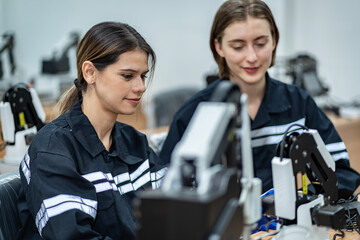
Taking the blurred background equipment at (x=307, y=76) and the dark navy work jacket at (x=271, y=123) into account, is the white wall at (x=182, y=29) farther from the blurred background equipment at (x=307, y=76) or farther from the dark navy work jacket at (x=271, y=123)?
the dark navy work jacket at (x=271, y=123)

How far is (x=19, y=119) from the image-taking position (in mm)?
2078

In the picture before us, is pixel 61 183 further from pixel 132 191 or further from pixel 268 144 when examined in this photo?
pixel 268 144

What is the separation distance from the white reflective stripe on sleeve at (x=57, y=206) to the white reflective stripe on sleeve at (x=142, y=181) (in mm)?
276

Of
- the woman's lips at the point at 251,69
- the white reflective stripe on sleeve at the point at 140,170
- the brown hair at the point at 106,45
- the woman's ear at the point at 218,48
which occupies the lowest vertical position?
the white reflective stripe on sleeve at the point at 140,170

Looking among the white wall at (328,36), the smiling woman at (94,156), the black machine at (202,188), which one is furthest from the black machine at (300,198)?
the white wall at (328,36)

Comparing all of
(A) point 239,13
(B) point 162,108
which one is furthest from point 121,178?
(B) point 162,108

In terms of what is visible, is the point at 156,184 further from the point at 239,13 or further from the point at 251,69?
the point at 239,13

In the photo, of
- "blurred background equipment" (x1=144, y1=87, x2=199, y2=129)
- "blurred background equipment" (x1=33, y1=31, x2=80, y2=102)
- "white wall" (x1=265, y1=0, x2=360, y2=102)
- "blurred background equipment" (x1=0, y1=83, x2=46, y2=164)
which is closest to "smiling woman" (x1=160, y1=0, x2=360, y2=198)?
"blurred background equipment" (x1=0, y1=83, x2=46, y2=164)

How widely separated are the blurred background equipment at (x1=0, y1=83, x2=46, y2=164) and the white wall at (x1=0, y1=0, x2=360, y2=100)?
1611mm

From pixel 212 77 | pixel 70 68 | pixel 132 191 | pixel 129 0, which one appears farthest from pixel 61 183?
pixel 129 0

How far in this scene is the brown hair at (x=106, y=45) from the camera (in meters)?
1.48

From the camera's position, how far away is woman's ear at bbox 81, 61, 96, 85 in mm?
1505

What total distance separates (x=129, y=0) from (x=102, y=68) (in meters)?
3.02

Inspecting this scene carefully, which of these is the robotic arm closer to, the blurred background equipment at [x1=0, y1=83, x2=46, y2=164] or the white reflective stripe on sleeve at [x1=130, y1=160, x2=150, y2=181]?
the white reflective stripe on sleeve at [x1=130, y1=160, x2=150, y2=181]
